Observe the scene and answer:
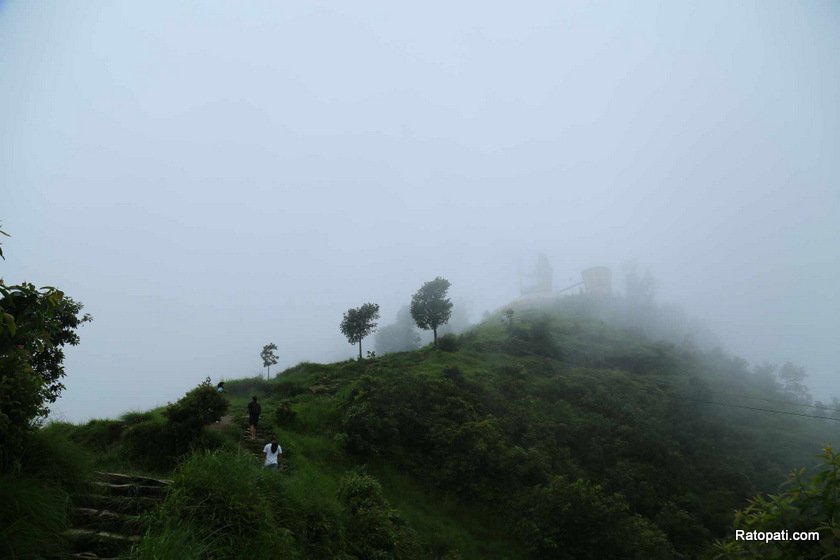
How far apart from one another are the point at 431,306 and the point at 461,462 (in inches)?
896

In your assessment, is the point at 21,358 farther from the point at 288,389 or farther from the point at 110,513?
the point at 288,389

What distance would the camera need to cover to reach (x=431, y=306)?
129 ft

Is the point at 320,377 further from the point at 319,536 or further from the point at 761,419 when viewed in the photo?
the point at 761,419

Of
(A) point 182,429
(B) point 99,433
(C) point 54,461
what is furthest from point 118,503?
(B) point 99,433

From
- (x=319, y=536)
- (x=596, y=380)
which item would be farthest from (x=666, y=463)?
(x=319, y=536)

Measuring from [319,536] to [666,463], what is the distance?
20047 millimetres

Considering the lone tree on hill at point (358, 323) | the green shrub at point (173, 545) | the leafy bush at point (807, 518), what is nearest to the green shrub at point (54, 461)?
the green shrub at point (173, 545)

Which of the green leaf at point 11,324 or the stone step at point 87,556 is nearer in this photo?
the green leaf at point 11,324

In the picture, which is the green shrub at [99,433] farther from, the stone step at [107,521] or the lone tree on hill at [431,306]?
the lone tree on hill at [431,306]

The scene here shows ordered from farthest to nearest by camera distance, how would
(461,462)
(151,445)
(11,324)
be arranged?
(461,462)
(151,445)
(11,324)

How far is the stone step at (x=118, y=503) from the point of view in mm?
5699

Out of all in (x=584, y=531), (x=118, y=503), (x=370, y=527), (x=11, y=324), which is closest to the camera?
(x=11, y=324)

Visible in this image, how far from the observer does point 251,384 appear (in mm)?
27047

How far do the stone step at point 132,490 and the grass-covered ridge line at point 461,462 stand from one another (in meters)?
0.52
